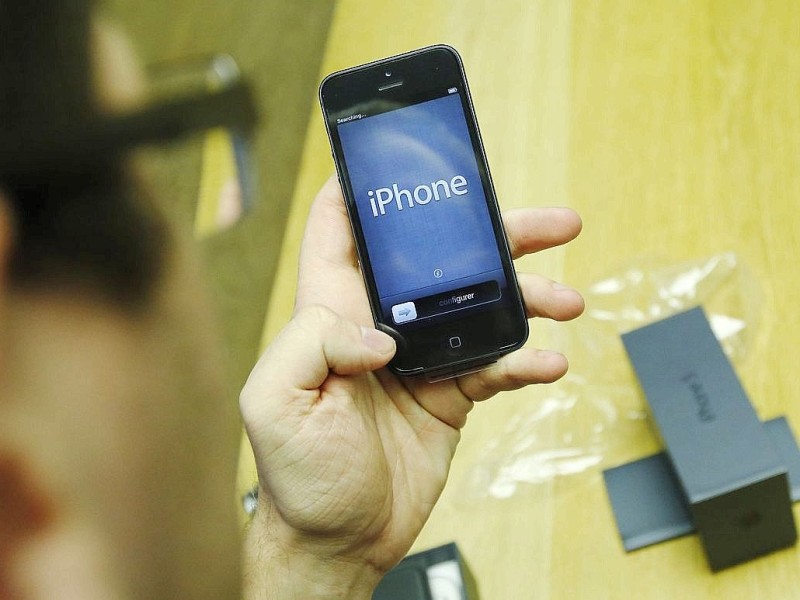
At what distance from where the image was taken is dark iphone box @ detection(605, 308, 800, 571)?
23.5 inches

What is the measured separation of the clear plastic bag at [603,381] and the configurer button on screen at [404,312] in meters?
0.20

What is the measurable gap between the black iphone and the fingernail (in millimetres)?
32

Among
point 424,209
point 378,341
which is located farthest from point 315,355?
point 424,209

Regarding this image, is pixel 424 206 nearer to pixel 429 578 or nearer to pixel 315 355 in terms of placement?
pixel 315 355

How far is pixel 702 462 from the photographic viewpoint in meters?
0.61

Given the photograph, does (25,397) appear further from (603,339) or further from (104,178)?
(603,339)

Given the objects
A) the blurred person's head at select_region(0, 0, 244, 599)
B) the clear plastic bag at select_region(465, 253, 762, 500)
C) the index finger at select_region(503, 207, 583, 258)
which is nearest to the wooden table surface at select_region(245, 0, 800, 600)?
the clear plastic bag at select_region(465, 253, 762, 500)

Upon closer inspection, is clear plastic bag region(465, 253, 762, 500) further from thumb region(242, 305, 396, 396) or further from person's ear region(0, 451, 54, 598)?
person's ear region(0, 451, 54, 598)

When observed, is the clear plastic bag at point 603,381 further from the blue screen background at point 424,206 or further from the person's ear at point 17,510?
the person's ear at point 17,510

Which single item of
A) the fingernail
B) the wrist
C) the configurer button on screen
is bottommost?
the wrist

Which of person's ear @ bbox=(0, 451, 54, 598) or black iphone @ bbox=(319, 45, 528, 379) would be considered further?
black iphone @ bbox=(319, 45, 528, 379)

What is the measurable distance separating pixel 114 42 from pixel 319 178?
35.0 inches

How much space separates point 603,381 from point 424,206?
0.88 feet

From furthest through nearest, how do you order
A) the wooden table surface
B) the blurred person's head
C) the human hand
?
the wooden table surface
the human hand
the blurred person's head
